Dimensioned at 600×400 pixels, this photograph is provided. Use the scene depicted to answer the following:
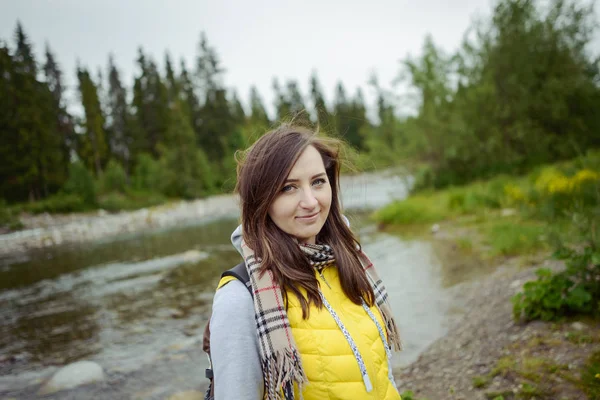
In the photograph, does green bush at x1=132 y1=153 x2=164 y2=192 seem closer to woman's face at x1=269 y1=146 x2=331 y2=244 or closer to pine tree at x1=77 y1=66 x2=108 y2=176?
pine tree at x1=77 y1=66 x2=108 y2=176

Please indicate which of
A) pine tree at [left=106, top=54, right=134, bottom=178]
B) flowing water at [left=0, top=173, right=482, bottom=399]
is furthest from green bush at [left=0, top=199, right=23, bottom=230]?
pine tree at [left=106, top=54, right=134, bottom=178]

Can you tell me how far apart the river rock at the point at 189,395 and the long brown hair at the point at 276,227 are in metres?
2.99

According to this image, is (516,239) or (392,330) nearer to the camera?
(392,330)

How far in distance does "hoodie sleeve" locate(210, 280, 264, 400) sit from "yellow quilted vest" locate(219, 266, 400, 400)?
0.13 meters

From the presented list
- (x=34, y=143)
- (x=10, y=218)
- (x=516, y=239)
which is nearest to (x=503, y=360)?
(x=516, y=239)

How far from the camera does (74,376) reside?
15.0 ft

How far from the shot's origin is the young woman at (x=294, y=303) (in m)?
1.29

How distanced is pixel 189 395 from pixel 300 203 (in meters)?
3.30

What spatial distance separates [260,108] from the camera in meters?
55.2

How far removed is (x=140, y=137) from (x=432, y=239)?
34769mm

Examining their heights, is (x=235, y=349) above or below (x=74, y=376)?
above

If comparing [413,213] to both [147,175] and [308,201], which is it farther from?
[147,175]

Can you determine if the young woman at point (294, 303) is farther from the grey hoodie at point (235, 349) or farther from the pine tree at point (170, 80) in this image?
the pine tree at point (170, 80)

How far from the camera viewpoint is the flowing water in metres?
4.52
